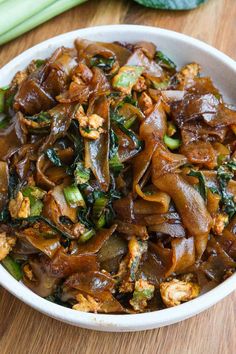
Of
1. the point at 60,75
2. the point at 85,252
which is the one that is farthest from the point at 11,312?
the point at 60,75

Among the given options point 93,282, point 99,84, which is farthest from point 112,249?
point 99,84

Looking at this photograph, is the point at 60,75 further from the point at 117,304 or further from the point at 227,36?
the point at 227,36

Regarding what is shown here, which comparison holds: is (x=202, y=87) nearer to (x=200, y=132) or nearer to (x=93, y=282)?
(x=200, y=132)

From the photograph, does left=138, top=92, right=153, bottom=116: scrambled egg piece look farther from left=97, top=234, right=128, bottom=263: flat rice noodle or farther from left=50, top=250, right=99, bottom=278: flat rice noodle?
left=50, top=250, right=99, bottom=278: flat rice noodle

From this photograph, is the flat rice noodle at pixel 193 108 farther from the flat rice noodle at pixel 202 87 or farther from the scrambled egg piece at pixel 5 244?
the scrambled egg piece at pixel 5 244

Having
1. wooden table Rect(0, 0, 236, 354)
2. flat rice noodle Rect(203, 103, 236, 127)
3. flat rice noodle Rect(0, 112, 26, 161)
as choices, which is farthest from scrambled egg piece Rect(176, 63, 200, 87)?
wooden table Rect(0, 0, 236, 354)
